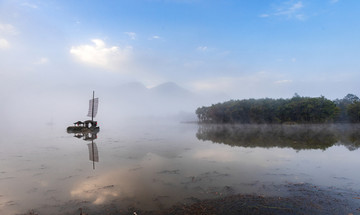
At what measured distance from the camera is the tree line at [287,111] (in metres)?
71.3

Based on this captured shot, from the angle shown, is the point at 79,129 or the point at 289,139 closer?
the point at 289,139

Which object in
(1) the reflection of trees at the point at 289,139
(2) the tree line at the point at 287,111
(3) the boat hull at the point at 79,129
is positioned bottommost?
(1) the reflection of trees at the point at 289,139

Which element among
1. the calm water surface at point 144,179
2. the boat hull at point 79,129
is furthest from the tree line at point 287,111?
the calm water surface at point 144,179

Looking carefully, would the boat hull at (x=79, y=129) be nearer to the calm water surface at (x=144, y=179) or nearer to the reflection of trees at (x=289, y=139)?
the reflection of trees at (x=289, y=139)

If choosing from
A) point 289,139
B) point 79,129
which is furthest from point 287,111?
point 79,129

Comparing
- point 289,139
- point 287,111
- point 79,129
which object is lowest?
point 289,139

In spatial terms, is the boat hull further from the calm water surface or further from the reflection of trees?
the calm water surface

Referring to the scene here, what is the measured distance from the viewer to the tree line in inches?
2808

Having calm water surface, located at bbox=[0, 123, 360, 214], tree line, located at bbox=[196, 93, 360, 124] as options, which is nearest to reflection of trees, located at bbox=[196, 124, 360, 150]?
calm water surface, located at bbox=[0, 123, 360, 214]

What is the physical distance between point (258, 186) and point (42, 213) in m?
9.13

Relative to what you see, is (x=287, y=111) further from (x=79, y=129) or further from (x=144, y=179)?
(x=144, y=179)

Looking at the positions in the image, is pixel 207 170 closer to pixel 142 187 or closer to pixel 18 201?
pixel 142 187

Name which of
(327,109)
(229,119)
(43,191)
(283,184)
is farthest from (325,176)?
(229,119)

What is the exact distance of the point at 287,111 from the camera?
75938 mm
